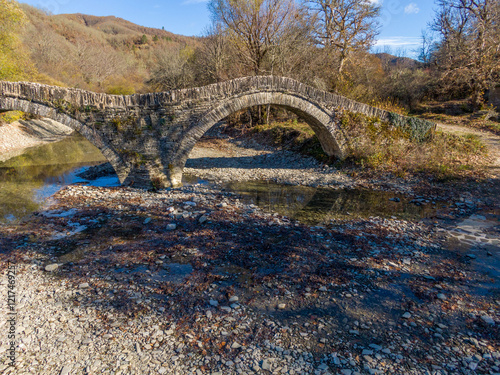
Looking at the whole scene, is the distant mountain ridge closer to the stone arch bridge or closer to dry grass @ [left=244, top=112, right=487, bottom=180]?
dry grass @ [left=244, top=112, right=487, bottom=180]

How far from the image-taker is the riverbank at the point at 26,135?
17.1 metres

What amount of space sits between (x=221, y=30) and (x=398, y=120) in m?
14.7

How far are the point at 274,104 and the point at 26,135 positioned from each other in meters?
18.6

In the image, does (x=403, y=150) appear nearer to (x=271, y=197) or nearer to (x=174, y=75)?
(x=271, y=197)

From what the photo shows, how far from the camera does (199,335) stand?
388 centimetres

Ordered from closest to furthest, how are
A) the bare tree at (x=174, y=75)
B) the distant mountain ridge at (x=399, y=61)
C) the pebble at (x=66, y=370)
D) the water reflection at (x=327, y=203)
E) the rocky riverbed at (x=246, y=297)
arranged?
the pebble at (x=66, y=370) → the rocky riverbed at (x=246, y=297) → the water reflection at (x=327, y=203) → the bare tree at (x=174, y=75) → the distant mountain ridge at (x=399, y=61)

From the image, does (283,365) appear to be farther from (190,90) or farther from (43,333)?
(190,90)

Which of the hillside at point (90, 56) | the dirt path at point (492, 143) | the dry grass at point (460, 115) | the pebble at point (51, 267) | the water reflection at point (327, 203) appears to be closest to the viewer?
the pebble at point (51, 267)

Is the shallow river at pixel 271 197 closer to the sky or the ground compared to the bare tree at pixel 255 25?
closer to the ground

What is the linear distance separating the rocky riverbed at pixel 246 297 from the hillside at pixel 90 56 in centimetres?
2190

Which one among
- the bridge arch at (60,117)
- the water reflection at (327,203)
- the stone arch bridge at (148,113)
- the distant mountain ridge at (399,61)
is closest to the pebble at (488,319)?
the water reflection at (327,203)

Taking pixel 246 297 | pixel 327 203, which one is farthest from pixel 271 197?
pixel 246 297

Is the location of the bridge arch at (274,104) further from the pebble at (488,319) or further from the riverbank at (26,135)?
the riverbank at (26,135)

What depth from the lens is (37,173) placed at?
12664 millimetres
